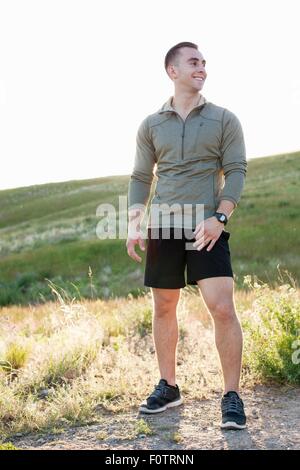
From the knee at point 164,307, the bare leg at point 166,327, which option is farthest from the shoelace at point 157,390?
the knee at point 164,307

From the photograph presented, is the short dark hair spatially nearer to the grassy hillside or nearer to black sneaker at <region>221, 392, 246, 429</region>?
black sneaker at <region>221, 392, 246, 429</region>

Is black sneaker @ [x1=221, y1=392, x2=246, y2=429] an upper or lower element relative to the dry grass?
upper

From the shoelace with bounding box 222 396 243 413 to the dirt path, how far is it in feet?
0.49

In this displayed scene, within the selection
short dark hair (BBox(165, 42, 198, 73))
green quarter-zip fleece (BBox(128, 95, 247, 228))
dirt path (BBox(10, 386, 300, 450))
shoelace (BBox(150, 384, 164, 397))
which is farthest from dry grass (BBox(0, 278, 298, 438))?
short dark hair (BBox(165, 42, 198, 73))

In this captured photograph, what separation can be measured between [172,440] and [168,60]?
2.85 metres

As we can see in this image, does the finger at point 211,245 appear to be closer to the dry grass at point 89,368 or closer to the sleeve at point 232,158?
the sleeve at point 232,158

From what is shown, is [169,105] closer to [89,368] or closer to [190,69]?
[190,69]

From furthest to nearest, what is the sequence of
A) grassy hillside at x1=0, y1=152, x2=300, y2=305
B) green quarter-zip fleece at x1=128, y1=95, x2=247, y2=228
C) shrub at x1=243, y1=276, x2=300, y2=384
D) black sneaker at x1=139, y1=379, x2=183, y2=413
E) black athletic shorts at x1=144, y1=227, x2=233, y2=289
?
grassy hillside at x1=0, y1=152, x2=300, y2=305, shrub at x1=243, y1=276, x2=300, y2=384, black sneaker at x1=139, y1=379, x2=183, y2=413, green quarter-zip fleece at x1=128, y1=95, x2=247, y2=228, black athletic shorts at x1=144, y1=227, x2=233, y2=289

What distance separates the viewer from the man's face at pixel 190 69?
17.6 feet

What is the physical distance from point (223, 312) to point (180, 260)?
0.54 metres

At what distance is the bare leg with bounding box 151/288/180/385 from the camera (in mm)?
5552

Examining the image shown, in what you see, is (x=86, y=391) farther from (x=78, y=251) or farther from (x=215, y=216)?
(x=78, y=251)

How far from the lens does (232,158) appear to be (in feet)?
17.3

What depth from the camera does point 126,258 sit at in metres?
24.1
